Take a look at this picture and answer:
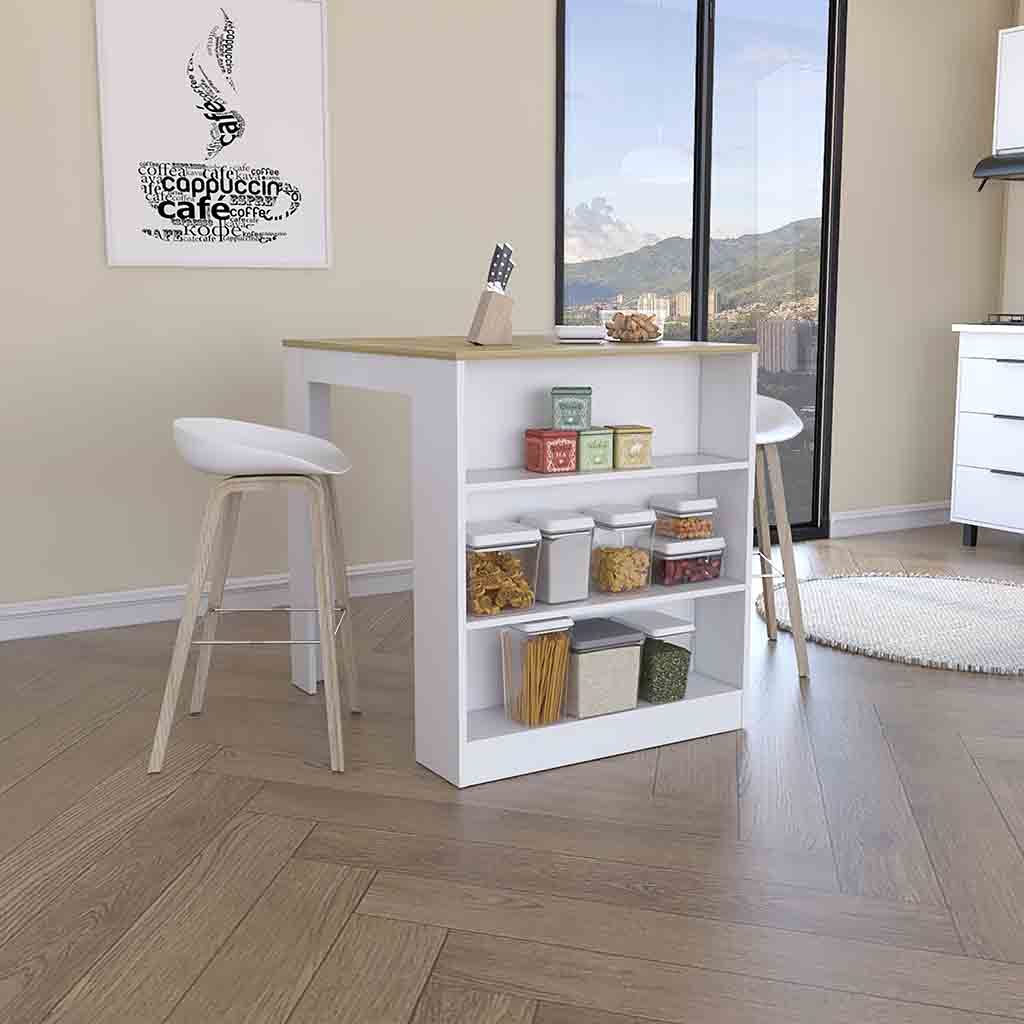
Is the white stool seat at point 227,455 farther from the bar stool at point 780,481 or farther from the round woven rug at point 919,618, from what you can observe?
the round woven rug at point 919,618

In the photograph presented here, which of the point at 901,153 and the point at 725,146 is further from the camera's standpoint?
the point at 901,153

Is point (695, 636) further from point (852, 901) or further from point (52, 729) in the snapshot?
point (52, 729)

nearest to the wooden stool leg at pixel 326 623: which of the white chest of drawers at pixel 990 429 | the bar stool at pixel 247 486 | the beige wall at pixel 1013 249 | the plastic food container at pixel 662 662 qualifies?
the bar stool at pixel 247 486

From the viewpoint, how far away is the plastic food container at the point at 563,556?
290cm

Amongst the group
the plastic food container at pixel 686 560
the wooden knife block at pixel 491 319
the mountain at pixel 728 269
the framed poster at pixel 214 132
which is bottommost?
the plastic food container at pixel 686 560

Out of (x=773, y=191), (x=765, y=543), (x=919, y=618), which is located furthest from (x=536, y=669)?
(x=773, y=191)

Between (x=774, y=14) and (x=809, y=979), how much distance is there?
429 cm

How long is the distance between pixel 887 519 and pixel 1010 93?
6.04 feet

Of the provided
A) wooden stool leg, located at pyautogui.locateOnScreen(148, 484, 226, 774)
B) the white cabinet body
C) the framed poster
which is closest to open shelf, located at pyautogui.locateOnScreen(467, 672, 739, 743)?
wooden stool leg, located at pyautogui.locateOnScreen(148, 484, 226, 774)

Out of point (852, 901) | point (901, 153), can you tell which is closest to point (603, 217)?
point (901, 153)

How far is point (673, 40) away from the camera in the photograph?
5.09 meters

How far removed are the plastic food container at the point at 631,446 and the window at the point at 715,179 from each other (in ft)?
6.58

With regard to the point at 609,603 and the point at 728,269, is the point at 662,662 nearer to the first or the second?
the point at 609,603

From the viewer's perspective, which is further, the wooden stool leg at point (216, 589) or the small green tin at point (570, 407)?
the wooden stool leg at point (216, 589)
